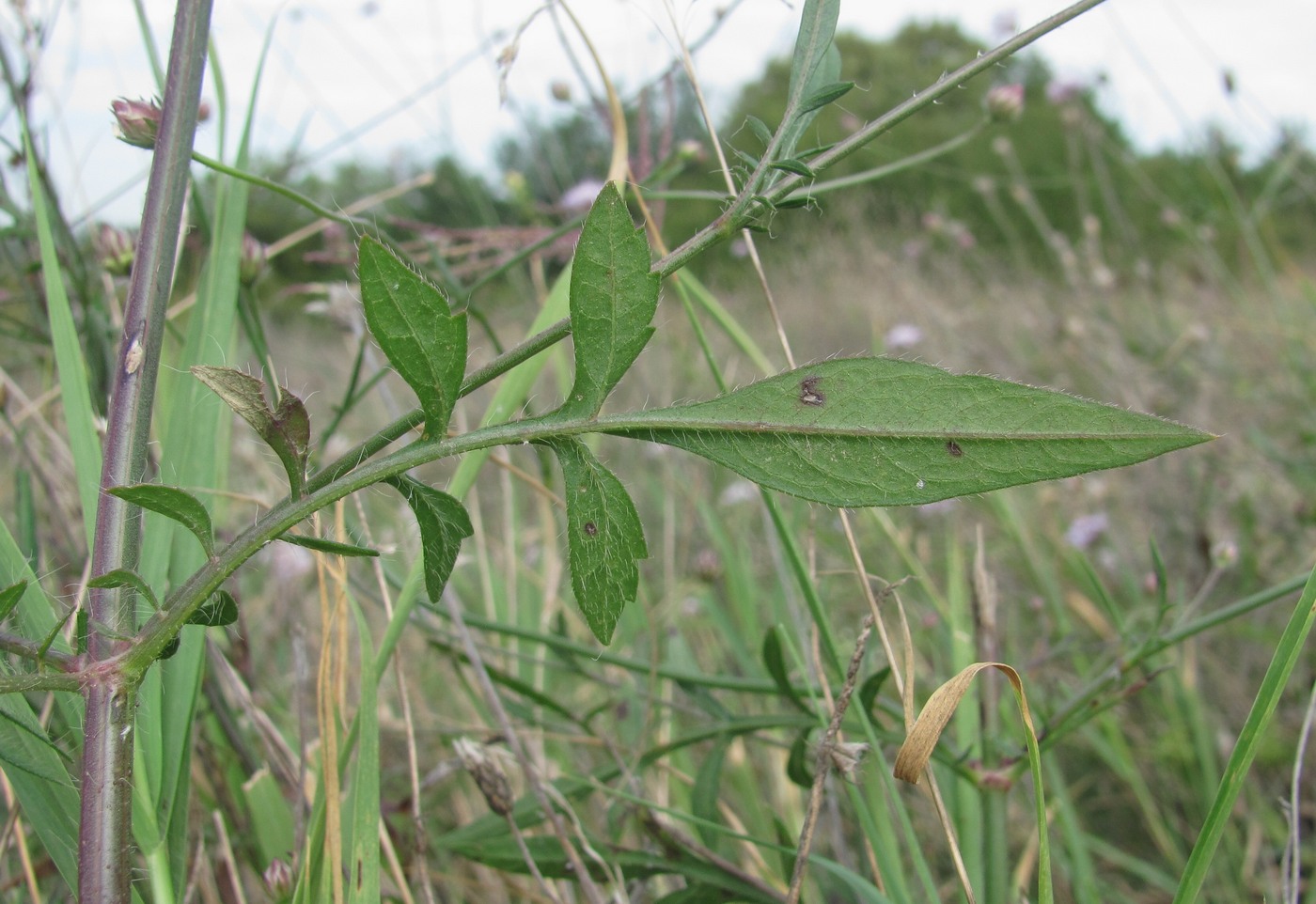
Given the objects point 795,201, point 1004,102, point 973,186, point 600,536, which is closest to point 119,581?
point 600,536

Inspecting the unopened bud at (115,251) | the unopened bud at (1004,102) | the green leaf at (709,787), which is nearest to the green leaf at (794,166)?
the green leaf at (709,787)

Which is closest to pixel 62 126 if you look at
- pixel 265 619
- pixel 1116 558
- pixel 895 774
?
pixel 265 619

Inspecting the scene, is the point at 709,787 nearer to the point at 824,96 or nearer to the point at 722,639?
the point at 824,96

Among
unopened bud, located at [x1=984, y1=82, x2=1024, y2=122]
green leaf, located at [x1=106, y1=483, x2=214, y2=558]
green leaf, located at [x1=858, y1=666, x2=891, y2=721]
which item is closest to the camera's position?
green leaf, located at [x1=106, y1=483, x2=214, y2=558]

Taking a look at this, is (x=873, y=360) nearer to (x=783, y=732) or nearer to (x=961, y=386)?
(x=961, y=386)

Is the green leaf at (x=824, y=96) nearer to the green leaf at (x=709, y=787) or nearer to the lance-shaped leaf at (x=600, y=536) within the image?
the lance-shaped leaf at (x=600, y=536)

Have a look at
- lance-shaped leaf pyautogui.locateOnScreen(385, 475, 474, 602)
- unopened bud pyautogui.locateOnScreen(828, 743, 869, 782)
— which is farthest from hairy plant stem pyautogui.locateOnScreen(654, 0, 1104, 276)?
unopened bud pyautogui.locateOnScreen(828, 743, 869, 782)

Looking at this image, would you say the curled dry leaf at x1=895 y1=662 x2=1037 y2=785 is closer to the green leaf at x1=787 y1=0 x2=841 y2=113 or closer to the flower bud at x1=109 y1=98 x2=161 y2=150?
the green leaf at x1=787 y1=0 x2=841 y2=113

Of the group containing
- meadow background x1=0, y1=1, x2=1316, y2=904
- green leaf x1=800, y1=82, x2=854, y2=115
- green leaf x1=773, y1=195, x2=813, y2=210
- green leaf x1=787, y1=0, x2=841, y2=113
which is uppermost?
green leaf x1=787, y1=0, x2=841, y2=113
